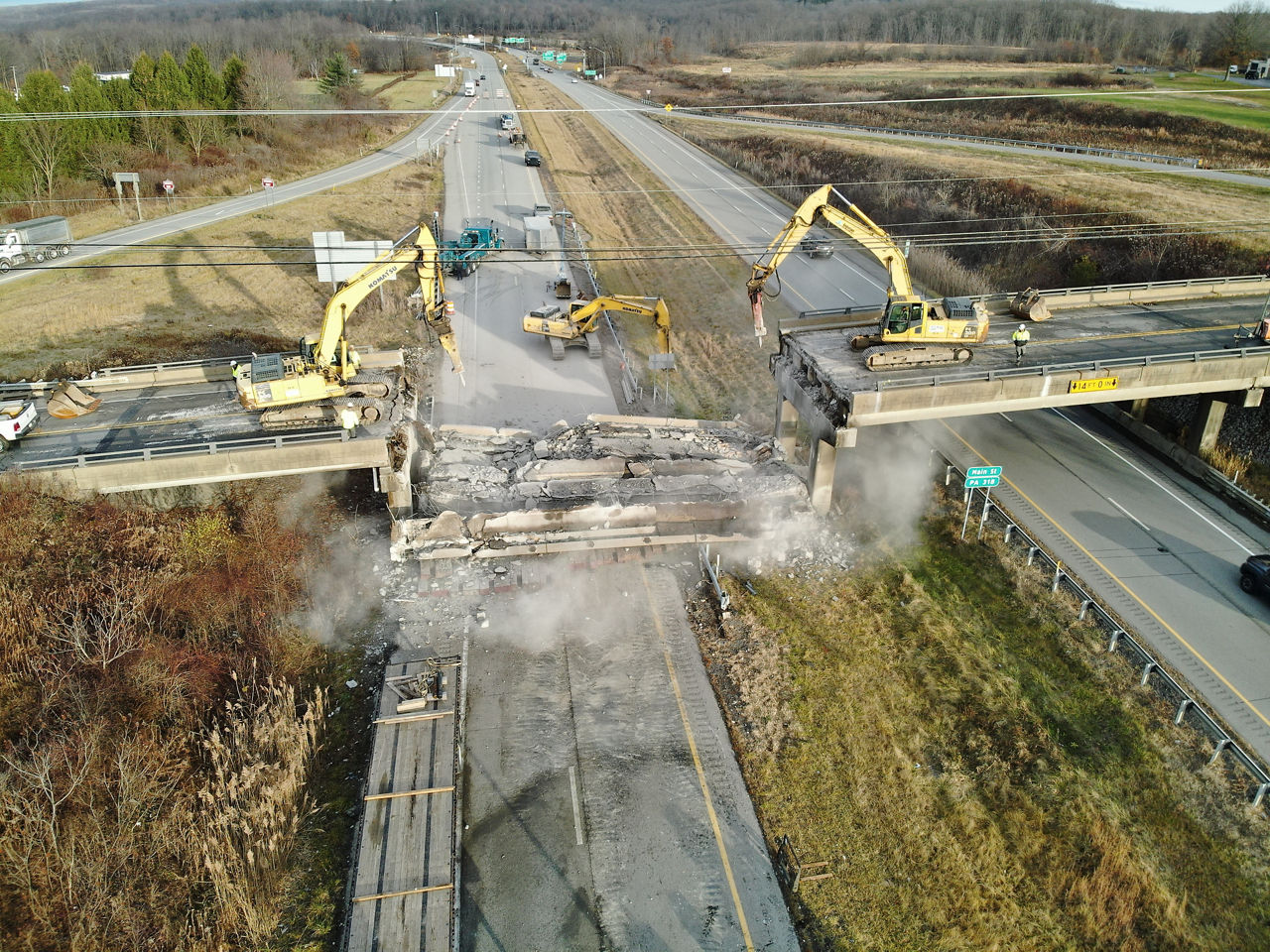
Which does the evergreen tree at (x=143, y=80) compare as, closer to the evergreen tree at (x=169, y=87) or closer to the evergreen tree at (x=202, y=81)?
the evergreen tree at (x=169, y=87)

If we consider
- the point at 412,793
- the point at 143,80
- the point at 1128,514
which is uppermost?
the point at 143,80

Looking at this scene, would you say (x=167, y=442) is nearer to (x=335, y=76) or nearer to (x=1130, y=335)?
(x=1130, y=335)

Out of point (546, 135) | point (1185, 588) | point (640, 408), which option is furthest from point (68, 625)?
point (546, 135)

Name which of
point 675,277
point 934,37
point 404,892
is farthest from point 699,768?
point 934,37

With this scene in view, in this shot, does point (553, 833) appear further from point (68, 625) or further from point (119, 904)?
point (68, 625)

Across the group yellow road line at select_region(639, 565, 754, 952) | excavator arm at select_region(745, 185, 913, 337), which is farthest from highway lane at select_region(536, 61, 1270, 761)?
yellow road line at select_region(639, 565, 754, 952)

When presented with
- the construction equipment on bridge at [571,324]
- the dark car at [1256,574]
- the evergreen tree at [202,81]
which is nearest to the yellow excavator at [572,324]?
the construction equipment on bridge at [571,324]
